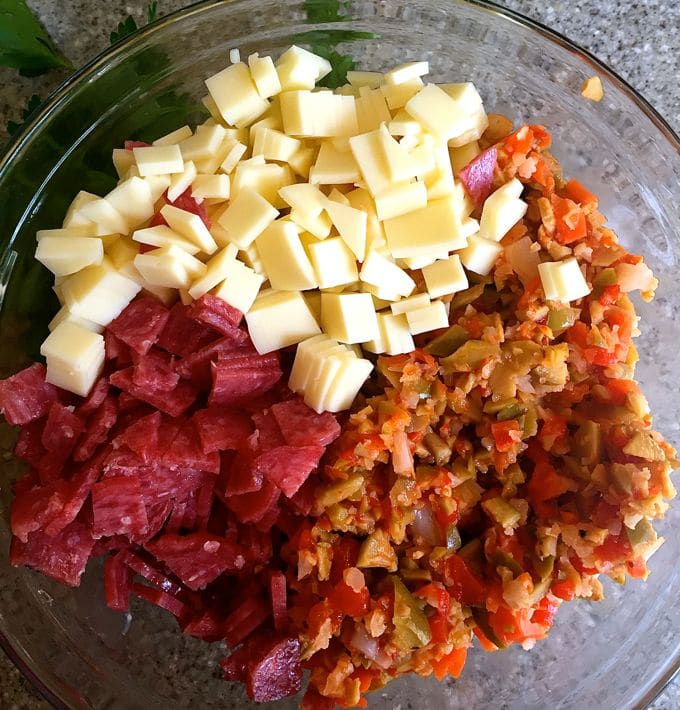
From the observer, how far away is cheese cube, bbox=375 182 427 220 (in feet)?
4.20

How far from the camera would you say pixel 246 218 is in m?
1.27

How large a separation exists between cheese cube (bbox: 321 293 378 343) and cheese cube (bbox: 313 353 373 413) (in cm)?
4

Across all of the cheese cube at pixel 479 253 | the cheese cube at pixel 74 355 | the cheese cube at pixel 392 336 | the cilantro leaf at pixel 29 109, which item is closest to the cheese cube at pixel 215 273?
the cheese cube at pixel 74 355

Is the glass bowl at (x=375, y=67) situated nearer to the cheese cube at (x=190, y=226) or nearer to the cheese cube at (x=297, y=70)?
the cheese cube at (x=297, y=70)

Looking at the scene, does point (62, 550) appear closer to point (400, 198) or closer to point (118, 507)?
point (118, 507)

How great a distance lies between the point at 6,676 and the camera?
1.65m

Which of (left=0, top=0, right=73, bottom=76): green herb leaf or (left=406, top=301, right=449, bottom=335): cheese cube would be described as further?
(left=0, top=0, right=73, bottom=76): green herb leaf

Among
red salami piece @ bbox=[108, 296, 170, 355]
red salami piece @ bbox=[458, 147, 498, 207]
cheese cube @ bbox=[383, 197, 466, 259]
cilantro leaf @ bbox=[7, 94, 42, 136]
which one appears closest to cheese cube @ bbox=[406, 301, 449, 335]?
cheese cube @ bbox=[383, 197, 466, 259]

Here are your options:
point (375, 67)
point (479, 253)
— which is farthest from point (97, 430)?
point (375, 67)

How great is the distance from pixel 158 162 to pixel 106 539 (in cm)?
76

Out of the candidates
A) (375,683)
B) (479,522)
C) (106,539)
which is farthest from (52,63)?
(375,683)

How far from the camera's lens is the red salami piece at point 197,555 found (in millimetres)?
1314

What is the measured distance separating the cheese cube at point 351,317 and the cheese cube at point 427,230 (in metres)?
0.12

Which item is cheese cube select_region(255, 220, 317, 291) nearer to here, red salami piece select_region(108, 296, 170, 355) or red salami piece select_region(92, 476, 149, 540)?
red salami piece select_region(108, 296, 170, 355)
